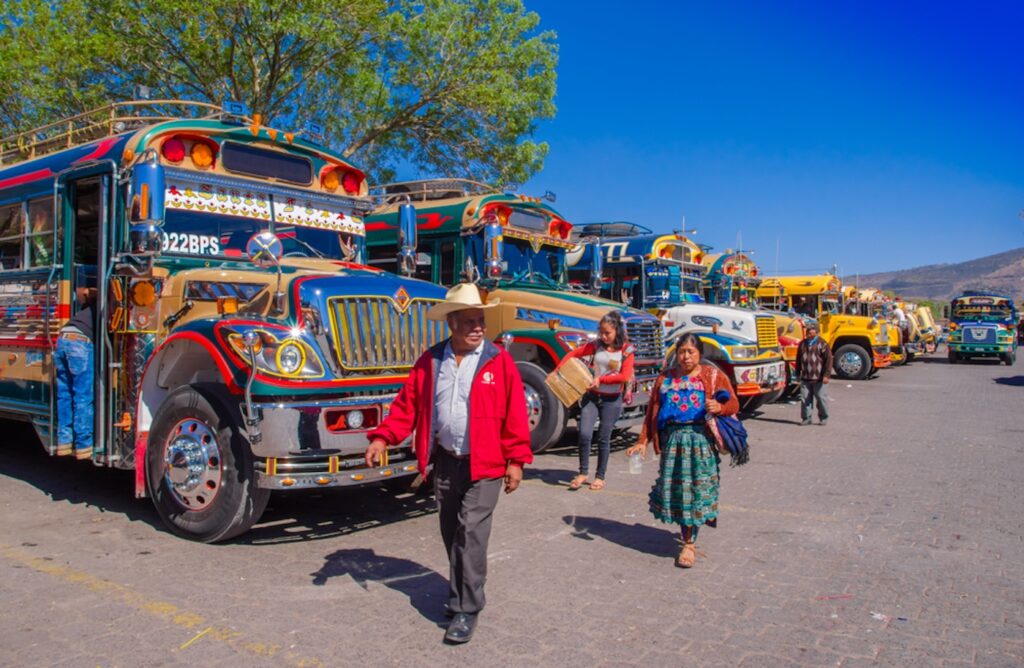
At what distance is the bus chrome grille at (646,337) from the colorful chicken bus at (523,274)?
0.01 m

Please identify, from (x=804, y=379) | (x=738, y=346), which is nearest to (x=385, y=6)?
(x=738, y=346)

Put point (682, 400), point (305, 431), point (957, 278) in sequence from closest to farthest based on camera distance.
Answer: point (305, 431) → point (682, 400) → point (957, 278)

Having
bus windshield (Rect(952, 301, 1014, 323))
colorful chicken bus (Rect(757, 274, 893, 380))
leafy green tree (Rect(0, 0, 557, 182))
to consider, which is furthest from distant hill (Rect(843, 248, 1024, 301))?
leafy green tree (Rect(0, 0, 557, 182))

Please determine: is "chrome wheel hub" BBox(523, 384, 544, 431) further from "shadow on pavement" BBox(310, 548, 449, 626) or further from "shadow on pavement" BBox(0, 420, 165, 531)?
"shadow on pavement" BBox(0, 420, 165, 531)

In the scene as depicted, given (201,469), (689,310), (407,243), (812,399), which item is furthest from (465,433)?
(812,399)

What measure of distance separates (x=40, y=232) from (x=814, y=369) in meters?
10.2

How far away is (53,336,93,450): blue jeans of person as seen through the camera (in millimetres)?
6223

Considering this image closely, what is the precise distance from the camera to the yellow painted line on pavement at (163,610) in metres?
3.83

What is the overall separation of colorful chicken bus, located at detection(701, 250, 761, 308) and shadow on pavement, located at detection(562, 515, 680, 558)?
401 inches

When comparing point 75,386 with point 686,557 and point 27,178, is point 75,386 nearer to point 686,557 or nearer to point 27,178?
point 27,178

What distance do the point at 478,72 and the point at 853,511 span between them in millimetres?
13394

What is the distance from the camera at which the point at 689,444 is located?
5402 mm

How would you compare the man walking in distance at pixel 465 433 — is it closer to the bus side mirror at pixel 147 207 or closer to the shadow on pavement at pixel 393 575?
the shadow on pavement at pixel 393 575

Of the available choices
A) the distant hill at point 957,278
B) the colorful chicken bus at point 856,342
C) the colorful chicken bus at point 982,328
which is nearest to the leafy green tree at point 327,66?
the colorful chicken bus at point 856,342
